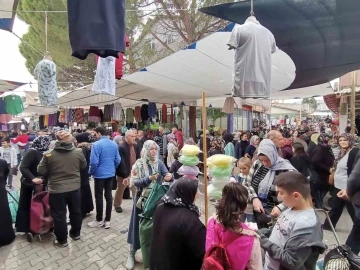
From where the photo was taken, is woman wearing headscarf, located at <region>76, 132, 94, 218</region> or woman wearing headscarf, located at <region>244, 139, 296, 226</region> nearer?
woman wearing headscarf, located at <region>244, 139, 296, 226</region>

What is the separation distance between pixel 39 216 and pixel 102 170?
3.53ft

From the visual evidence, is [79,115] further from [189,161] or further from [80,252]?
[189,161]

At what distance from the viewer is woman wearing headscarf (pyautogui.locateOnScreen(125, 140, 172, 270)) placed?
9.63ft

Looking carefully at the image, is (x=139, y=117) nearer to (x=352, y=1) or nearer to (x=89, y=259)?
(x=89, y=259)

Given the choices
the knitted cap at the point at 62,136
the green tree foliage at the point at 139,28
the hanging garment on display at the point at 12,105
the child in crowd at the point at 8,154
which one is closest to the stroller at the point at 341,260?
the knitted cap at the point at 62,136

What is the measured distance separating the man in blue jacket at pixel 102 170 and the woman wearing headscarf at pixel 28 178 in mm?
718

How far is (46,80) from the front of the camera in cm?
423

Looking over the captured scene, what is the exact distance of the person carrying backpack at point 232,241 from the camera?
4.74 ft

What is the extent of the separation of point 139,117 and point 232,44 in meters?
8.61

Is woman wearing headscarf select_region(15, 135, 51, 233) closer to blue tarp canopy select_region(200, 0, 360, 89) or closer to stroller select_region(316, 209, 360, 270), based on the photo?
blue tarp canopy select_region(200, 0, 360, 89)

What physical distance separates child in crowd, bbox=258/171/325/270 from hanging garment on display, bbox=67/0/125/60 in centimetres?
151

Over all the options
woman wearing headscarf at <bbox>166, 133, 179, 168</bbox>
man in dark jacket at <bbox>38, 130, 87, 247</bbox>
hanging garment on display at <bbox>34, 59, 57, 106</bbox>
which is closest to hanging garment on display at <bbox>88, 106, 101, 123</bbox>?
woman wearing headscarf at <bbox>166, 133, 179, 168</bbox>

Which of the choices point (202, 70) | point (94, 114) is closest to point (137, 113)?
point (94, 114)

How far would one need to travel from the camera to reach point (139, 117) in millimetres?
11000
